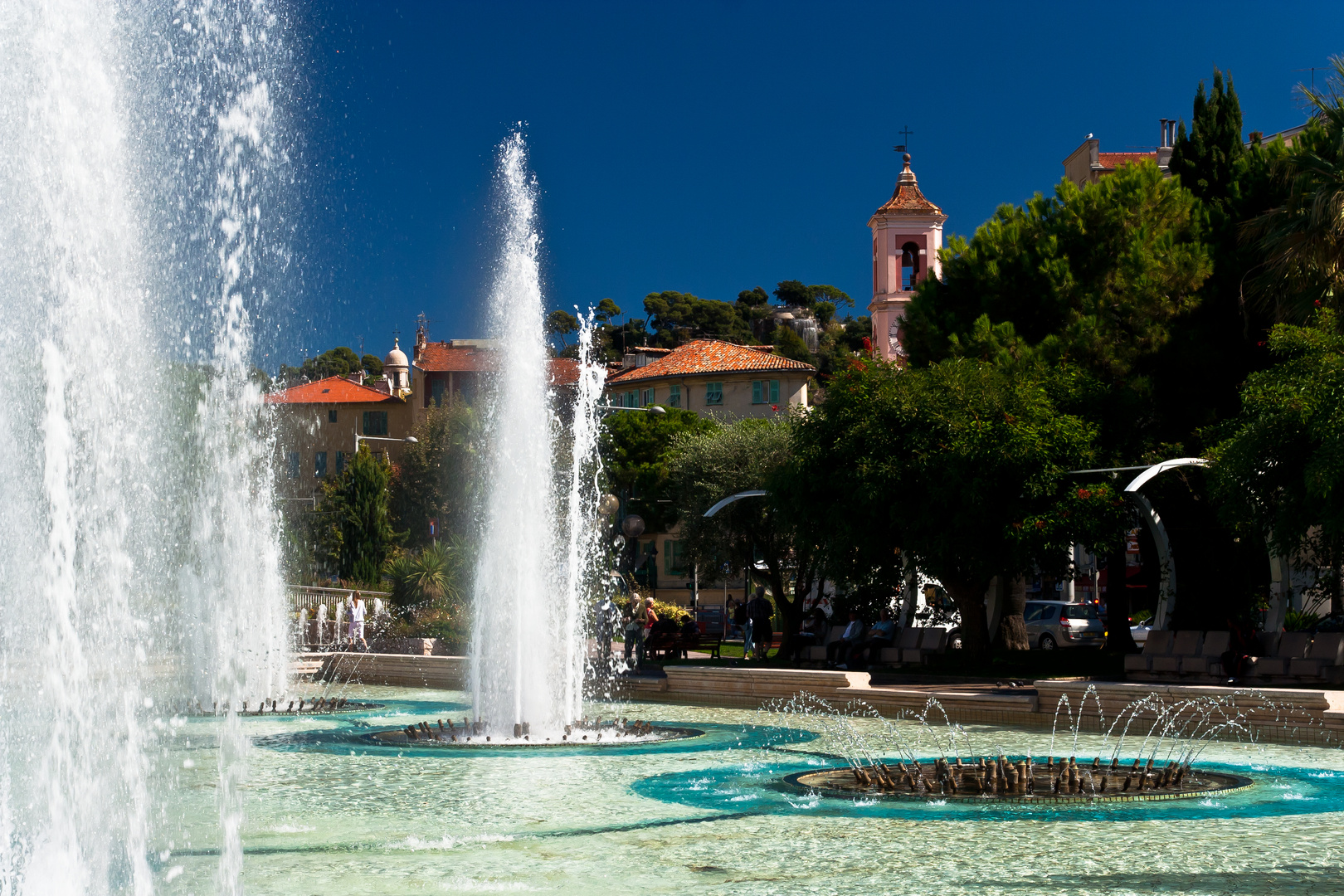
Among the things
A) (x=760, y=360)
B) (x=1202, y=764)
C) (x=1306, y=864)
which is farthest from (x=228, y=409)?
(x=760, y=360)

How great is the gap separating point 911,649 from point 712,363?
53.6 meters

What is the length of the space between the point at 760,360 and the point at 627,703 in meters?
56.4

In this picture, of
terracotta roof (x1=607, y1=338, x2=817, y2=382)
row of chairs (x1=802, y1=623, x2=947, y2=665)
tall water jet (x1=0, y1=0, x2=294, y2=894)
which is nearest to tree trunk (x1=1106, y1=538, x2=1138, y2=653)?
row of chairs (x1=802, y1=623, x2=947, y2=665)

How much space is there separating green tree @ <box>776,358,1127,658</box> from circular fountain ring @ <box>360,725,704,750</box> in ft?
25.6

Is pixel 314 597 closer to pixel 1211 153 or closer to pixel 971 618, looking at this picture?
pixel 971 618

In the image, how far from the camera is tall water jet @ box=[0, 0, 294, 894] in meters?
6.75

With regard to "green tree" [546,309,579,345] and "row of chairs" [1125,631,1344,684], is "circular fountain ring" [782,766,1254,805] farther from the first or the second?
"green tree" [546,309,579,345]

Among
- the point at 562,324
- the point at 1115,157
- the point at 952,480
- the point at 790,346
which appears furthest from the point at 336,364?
the point at 952,480

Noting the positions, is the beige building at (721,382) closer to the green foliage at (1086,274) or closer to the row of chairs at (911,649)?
the green foliage at (1086,274)

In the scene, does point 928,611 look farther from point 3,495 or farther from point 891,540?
point 3,495

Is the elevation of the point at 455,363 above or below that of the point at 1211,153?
above

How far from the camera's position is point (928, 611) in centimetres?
2897

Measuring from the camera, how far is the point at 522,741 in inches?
556

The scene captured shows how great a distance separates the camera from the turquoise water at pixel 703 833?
7234 millimetres
